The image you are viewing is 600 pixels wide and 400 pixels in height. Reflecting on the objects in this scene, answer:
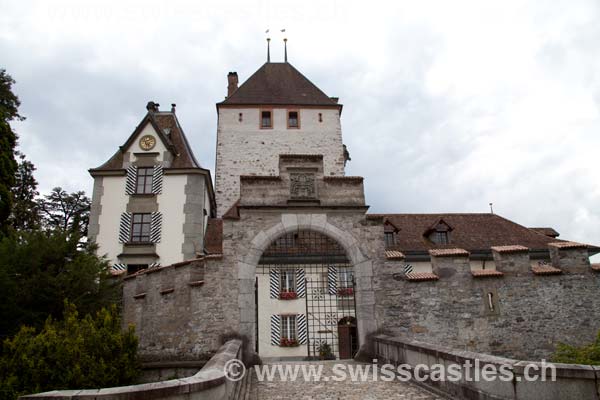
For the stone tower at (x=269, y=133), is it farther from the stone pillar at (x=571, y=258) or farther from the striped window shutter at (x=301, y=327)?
the stone pillar at (x=571, y=258)

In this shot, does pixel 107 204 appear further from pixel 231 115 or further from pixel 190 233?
pixel 231 115

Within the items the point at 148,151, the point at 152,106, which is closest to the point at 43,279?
the point at 148,151

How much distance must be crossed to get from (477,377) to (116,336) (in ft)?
19.2

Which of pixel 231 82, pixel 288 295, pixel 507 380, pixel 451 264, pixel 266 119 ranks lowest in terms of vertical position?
pixel 507 380

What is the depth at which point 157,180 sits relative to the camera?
2034 centimetres

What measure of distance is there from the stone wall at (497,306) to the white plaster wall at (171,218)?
11.4 metres

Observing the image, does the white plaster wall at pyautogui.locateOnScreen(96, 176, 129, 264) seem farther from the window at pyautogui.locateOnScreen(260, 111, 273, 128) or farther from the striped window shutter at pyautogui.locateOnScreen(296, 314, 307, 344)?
the window at pyautogui.locateOnScreen(260, 111, 273, 128)

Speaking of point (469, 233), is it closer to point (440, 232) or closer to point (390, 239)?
point (440, 232)

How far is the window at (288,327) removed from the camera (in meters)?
20.5

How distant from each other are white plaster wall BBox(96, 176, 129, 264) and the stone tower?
7.38 meters

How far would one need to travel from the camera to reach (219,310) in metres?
10.1

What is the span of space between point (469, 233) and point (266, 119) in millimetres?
14165

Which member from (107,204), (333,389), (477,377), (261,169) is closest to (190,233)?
(107,204)

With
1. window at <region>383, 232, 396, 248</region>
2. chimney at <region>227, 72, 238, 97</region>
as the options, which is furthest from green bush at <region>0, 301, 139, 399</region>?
chimney at <region>227, 72, 238, 97</region>
